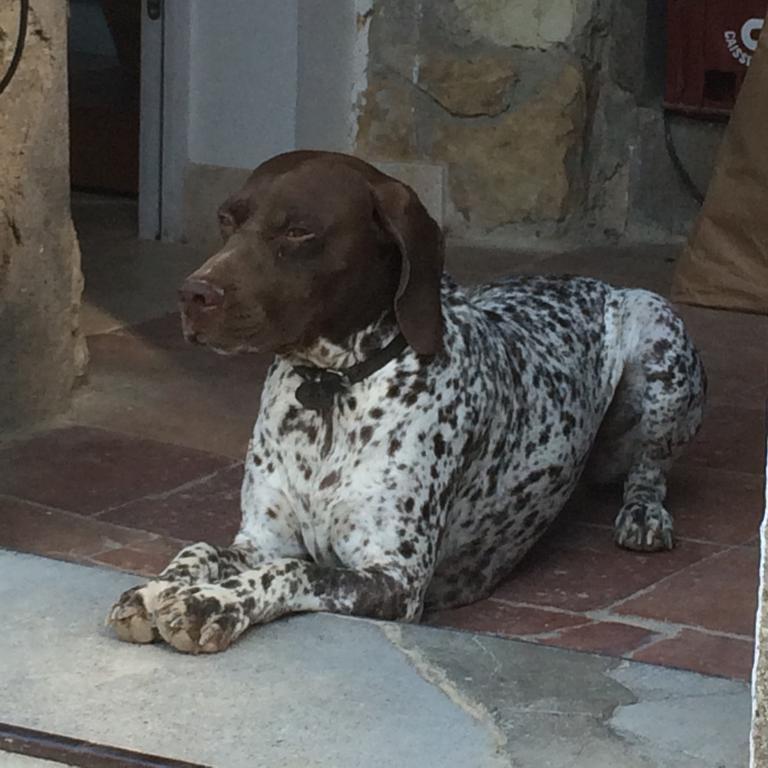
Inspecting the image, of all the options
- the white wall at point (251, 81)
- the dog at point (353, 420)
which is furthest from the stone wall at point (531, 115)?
the dog at point (353, 420)

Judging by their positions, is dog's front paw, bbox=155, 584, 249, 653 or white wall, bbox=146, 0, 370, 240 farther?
white wall, bbox=146, 0, 370, 240

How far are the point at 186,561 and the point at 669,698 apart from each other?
956 mm

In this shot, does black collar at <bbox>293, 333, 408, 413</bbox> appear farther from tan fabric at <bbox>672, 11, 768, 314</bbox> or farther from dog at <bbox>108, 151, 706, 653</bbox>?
tan fabric at <bbox>672, 11, 768, 314</bbox>

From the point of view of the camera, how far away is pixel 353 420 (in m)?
→ 3.61

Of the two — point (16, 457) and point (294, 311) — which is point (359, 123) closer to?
point (16, 457)

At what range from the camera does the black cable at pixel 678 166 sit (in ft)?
24.0

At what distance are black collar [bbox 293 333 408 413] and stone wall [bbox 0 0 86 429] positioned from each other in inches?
60.6

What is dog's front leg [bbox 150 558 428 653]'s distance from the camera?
3188mm

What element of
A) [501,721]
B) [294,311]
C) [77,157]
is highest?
[294,311]

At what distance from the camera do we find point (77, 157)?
27.4 feet


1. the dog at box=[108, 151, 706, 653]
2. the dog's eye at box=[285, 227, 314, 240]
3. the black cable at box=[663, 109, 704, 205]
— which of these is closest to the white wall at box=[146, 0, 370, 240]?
the black cable at box=[663, 109, 704, 205]

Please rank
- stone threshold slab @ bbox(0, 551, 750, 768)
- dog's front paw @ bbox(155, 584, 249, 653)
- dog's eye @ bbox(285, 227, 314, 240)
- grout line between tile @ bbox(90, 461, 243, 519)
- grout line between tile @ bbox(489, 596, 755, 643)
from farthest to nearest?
grout line between tile @ bbox(90, 461, 243, 519)
grout line between tile @ bbox(489, 596, 755, 643)
dog's eye @ bbox(285, 227, 314, 240)
dog's front paw @ bbox(155, 584, 249, 653)
stone threshold slab @ bbox(0, 551, 750, 768)

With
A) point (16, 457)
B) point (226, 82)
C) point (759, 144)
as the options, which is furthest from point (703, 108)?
point (16, 457)

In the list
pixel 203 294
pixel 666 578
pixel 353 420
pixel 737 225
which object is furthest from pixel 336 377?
pixel 737 225
